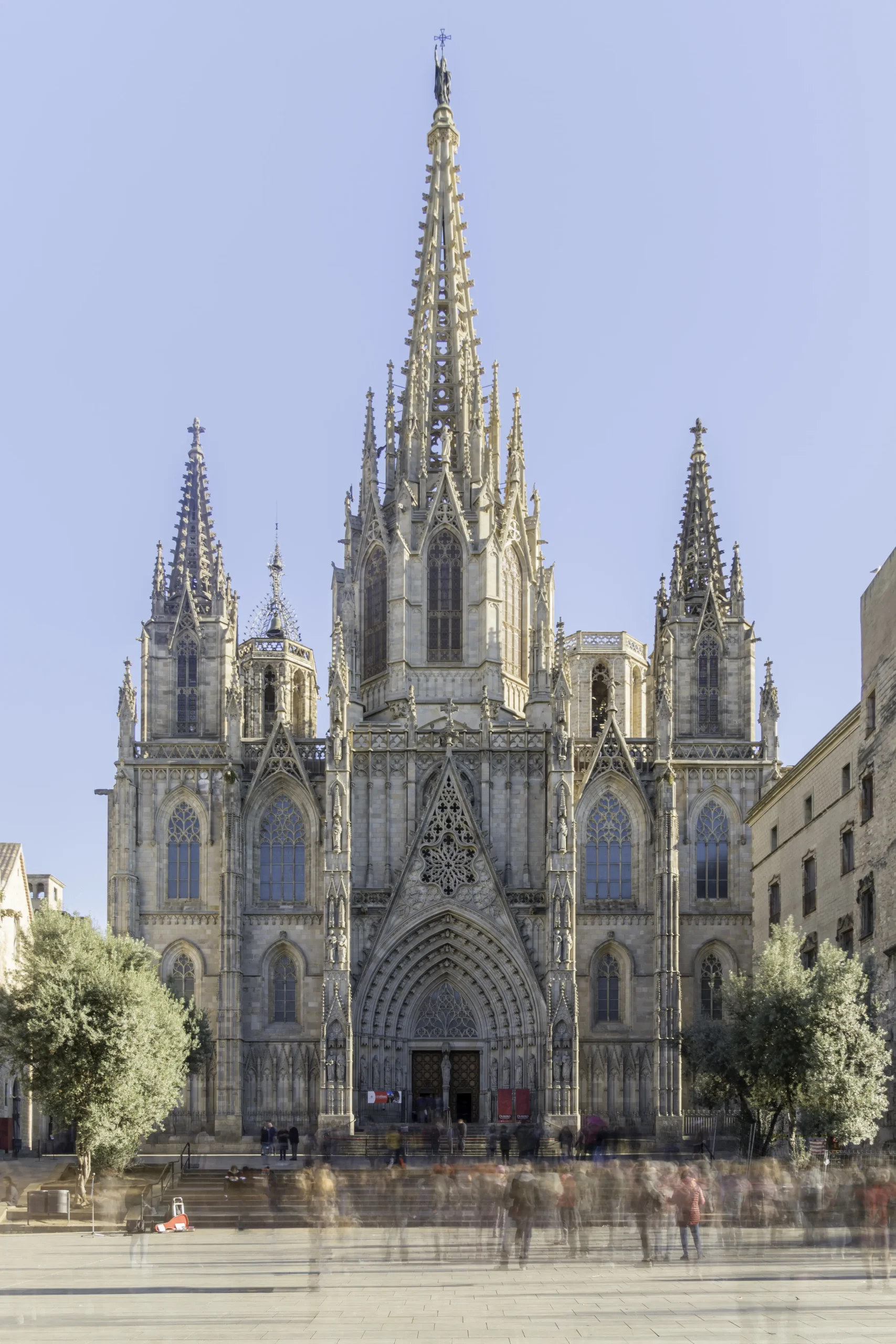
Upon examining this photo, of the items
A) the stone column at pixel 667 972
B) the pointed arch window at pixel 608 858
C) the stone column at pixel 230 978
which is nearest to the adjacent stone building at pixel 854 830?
the stone column at pixel 667 972

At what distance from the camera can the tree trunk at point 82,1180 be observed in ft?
159

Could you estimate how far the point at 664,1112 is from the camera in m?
65.6

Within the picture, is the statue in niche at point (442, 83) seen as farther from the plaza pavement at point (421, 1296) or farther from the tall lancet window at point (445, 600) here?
the plaza pavement at point (421, 1296)

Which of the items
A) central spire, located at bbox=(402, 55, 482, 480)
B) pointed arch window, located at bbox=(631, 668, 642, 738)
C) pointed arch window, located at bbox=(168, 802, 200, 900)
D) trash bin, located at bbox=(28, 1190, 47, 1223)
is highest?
central spire, located at bbox=(402, 55, 482, 480)

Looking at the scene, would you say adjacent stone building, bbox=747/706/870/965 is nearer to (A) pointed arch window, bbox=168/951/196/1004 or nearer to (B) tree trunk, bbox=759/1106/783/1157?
(B) tree trunk, bbox=759/1106/783/1157

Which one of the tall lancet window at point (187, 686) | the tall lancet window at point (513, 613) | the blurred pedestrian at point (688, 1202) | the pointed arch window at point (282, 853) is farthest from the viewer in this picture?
the tall lancet window at point (513, 613)

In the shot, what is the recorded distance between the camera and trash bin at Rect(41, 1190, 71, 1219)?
152 ft

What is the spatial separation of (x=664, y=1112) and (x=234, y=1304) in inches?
1541

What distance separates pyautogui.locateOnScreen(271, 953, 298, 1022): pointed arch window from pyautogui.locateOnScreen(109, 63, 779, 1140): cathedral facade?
0.50ft

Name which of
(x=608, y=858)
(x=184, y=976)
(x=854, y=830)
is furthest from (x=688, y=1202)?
(x=184, y=976)

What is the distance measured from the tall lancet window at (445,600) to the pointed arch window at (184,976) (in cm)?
1530

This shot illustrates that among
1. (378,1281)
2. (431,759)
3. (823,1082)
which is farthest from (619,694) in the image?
(378,1281)

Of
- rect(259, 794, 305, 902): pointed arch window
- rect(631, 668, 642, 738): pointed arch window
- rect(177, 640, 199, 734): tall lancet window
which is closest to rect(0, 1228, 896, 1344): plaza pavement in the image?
rect(259, 794, 305, 902): pointed arch window

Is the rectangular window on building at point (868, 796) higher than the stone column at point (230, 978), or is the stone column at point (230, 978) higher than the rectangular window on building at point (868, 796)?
the rectangular window on building at point (868, 796)
